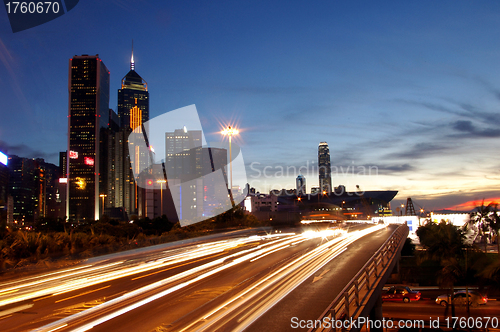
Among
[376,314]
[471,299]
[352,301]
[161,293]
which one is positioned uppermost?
[352,301]

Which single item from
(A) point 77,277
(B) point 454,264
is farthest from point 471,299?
(A) point 77,277

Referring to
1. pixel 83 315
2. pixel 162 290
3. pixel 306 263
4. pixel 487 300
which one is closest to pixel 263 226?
pixel 487 300

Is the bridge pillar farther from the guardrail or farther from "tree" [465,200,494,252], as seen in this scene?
"tree" [465,200,494,252]

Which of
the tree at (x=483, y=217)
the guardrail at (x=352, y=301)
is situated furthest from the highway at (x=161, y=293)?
the tree at (x=483, y=217)

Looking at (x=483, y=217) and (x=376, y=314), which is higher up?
(x=483, y=217)

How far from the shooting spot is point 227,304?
10.1 metres

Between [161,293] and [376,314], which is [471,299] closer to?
[376,314]

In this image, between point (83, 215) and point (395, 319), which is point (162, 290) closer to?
→ point (395, 319)

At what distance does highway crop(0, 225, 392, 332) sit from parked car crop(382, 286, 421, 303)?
A: 14738 millimetres

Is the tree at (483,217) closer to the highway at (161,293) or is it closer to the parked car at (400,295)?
the parked car at (400,295)

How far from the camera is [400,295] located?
30328 mm

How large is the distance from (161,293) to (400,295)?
2517 centimetres

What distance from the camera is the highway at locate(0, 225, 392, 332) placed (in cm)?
876

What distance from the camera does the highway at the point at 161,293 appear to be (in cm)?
876
